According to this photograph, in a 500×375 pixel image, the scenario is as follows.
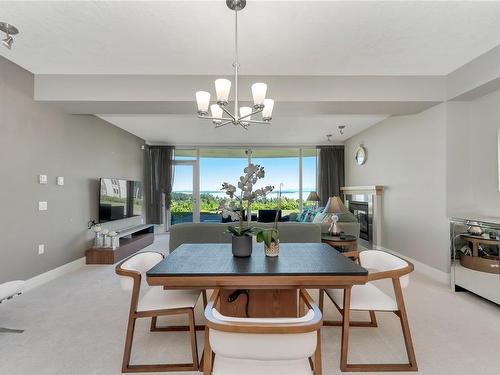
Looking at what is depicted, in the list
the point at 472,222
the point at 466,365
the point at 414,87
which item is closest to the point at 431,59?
the point at 414,87

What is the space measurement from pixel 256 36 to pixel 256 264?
1981mm

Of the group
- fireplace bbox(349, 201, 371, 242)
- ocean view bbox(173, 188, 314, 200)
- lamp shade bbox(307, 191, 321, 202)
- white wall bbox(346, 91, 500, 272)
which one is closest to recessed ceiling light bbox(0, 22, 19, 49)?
white wall bbox(346, 91, 500, 272)

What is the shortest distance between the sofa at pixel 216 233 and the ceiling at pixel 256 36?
6.31 feet

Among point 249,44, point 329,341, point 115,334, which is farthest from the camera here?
point 249,44

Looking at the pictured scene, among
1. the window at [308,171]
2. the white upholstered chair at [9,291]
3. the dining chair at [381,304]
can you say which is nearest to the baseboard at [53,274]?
the white upholstered chair at [9,291]

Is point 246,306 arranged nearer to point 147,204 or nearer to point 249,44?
point 249,44

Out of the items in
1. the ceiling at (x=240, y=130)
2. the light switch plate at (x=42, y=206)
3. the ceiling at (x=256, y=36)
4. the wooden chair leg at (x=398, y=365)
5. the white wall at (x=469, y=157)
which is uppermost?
the ceiling at (x=256, y=36)

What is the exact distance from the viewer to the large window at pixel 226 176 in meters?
7.70

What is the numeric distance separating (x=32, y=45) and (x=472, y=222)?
478cm

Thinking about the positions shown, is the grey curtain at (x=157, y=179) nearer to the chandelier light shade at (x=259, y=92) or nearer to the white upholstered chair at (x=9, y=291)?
the white upholstered chair at (x=9, y=291)

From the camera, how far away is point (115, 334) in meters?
2.26

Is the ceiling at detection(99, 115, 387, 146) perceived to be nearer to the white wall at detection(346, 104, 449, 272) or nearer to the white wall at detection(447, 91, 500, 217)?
the white wall at detection(346, 104, 449, 272)

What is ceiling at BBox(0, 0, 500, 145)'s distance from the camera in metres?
2.13

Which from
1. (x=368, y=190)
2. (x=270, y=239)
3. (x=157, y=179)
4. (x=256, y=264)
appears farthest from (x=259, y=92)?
(x=157, y=179)
